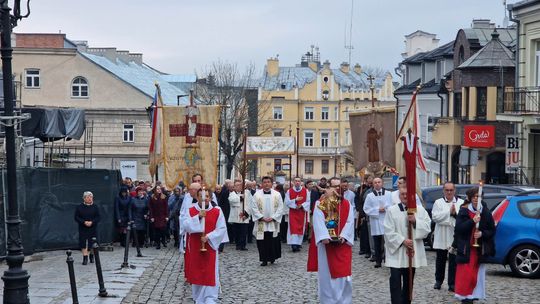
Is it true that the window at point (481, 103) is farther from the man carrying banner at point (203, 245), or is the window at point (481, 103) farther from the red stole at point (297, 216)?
the man carrying banner at point (203, 245)

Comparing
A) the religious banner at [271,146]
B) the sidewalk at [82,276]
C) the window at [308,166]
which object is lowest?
the sidewalk at [82,276]

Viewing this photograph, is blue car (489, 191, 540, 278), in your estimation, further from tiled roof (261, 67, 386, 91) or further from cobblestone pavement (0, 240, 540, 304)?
tiled roof (261, 67, 386, 91)

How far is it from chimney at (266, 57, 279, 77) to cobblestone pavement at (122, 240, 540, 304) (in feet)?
286

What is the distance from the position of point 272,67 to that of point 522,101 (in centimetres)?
7652

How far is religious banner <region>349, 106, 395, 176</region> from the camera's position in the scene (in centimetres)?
2270

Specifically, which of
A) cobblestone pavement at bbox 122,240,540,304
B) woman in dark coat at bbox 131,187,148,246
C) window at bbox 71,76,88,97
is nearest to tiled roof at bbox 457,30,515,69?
woman in dark coat at bbox 131,187,148,246

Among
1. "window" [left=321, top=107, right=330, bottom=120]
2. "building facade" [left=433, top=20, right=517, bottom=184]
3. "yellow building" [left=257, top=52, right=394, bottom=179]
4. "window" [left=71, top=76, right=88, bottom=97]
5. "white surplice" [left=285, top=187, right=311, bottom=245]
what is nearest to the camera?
"white surplice" [left=285, top=187, right=311, bottom=245]

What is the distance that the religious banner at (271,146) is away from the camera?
4365cm

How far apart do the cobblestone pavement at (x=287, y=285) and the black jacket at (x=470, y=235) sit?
1224 millimetres

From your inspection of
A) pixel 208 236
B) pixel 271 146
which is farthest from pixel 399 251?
pixel 271 146

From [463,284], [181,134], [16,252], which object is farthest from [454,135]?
[16,252]

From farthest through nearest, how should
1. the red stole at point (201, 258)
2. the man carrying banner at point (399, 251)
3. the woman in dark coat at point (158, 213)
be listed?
the woman in dark coat at point (158, 213) → the red stole at point (201, 258) → the man carrying banner at point (399, 251)

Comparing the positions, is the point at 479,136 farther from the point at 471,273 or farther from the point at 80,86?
the point at 471,273

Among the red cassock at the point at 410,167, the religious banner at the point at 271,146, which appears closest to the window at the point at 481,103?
the religious banner at the point at 271,146
